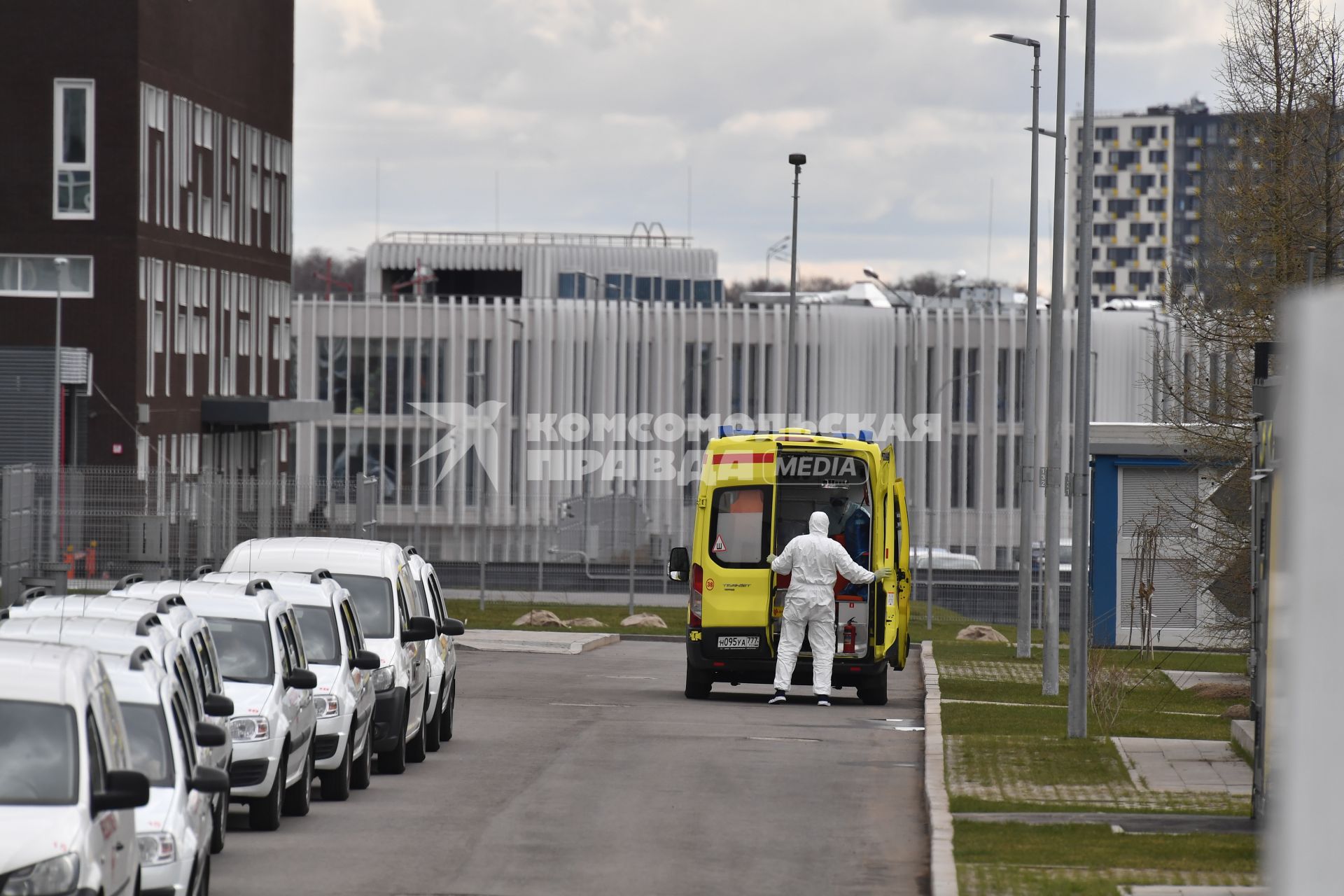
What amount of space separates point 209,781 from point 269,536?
1051 inches

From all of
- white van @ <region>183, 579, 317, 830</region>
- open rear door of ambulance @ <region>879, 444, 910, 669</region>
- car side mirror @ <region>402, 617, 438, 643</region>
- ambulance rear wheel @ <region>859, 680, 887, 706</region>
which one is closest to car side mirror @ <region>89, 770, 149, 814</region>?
white van @ <region>183, 579, 317, 830</region>

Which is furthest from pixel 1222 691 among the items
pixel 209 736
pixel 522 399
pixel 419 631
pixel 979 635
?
pixel 522 399

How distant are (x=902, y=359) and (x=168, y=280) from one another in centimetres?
3583

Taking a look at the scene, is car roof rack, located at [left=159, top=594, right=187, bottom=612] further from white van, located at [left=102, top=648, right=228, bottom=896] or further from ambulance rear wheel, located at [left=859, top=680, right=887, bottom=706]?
ambulance rear wheel, located at [left=859, top=680, right=887, bottom=706]

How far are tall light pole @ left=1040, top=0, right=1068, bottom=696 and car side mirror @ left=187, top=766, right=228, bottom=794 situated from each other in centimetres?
1258

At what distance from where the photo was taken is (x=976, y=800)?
48.4 ft

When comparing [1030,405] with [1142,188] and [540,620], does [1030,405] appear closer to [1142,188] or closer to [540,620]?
[540,620]

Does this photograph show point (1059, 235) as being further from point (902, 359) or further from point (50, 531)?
point (902, 359)

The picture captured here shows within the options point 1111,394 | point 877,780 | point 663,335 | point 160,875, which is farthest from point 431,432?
point 160,875

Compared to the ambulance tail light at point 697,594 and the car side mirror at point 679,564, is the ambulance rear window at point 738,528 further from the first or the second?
the car side mirror at point 679,564

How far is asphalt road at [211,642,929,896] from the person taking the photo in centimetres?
1189

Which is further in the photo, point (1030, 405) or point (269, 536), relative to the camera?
point (269, 536)

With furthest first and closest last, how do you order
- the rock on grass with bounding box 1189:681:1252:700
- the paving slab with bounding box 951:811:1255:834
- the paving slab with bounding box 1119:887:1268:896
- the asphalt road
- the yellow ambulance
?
the rock on grass with bounding box 1189:681:1252:700 < the yellow ambulance < the paving slab with bounding box 951:811:1255:834 < the asphalt road < the paving slab with bounding box 1119:887:1268:896

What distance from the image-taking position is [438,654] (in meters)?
18.7
